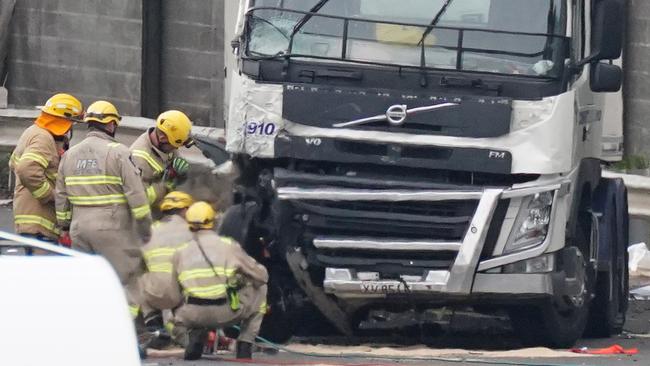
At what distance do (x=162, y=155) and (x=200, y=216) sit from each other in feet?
4.73

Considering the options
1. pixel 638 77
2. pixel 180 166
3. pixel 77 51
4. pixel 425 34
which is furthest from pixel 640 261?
pixel 77 51

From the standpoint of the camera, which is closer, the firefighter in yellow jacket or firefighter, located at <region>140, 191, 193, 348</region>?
firefighter, located at <region>140, 191, 193, 348</region>

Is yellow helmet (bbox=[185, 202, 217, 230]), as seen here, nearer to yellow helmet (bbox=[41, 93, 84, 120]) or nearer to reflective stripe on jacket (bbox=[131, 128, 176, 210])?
reflective stripe on jacket (bbox=[131, 128, 176, 210])

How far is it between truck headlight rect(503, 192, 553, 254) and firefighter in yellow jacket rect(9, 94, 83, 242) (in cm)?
334

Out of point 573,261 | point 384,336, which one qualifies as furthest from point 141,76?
point 573,261

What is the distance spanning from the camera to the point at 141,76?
20.6 metres

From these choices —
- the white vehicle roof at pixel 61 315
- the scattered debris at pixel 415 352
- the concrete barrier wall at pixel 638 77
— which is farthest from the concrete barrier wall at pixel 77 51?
the white vehicle roof at pixel 61 315

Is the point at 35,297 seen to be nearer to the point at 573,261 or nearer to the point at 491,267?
the point at 491,267

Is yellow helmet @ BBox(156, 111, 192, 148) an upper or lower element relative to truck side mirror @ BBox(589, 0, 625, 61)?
lower

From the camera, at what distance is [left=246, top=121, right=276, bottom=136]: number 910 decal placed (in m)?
10.4

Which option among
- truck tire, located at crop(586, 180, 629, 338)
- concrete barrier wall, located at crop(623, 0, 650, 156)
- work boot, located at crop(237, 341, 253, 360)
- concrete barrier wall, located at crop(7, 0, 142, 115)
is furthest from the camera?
concrete barrier wall, located at crop(7, 0, 142, 115)

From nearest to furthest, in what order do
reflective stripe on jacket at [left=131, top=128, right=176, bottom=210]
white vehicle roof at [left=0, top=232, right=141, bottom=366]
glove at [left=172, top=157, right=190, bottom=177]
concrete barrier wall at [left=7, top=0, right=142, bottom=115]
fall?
1. white vehicle roof at [left=0, top=232, right=141, bottom=366]
2. reflective stripe on jacket at [left=131, top=128, right=176, bottom=210]
3. glove at [left=172, top=157, right=190, bottom=177]
4. concrete barrier wall at [left=7, top=0, right=142, bottom=115]

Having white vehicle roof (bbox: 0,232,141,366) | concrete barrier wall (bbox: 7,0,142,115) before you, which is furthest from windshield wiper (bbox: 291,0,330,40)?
concrete barrier wall (bbox: 7,0,142,115)

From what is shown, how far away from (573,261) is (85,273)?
7105 millimetres
